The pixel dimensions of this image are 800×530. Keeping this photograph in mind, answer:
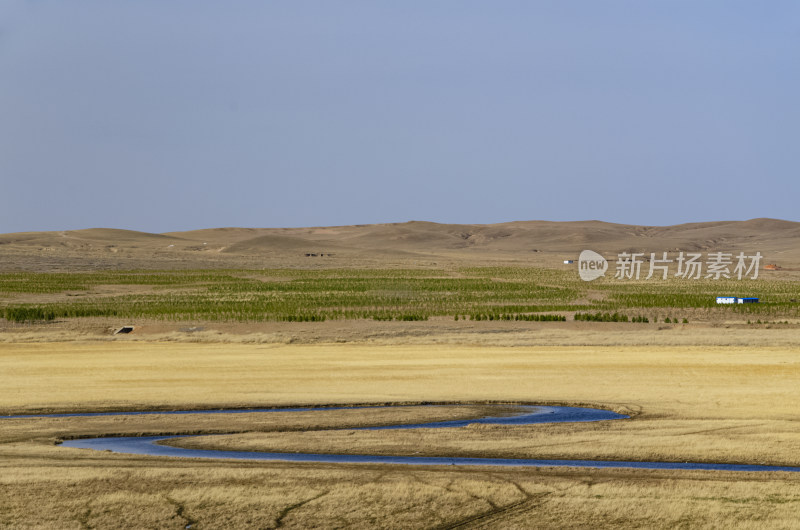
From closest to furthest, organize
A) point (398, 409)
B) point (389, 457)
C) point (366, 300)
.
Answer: point (389, 457)
point (398, 409)
point (366, 300)

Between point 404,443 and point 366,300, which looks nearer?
point 404,443

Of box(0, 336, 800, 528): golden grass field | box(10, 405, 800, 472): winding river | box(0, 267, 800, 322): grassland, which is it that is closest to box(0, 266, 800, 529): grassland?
box(0, 336, 800, 528): golden grass field

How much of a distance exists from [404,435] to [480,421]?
2462 millimetres

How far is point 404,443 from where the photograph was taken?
1789cm

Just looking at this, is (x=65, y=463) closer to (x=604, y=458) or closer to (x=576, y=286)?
(x=604, y=458)

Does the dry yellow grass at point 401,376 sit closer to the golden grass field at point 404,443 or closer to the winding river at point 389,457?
the golden grass field at point 404,443

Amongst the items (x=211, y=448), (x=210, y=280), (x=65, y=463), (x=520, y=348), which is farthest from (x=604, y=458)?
(x=210, y=280)

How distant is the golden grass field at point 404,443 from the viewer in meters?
13.6

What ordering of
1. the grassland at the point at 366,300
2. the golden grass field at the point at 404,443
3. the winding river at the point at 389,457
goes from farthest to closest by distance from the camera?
the grassland at the point at 366,300, the winding river at the point at 389,457, the golden grass field at the point at 404,443

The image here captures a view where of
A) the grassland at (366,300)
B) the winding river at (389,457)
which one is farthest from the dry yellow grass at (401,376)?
the grassland at (366,300)

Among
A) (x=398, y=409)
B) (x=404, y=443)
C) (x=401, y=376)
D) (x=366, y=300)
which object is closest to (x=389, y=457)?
(x=404, y=443)

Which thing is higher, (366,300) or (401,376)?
(366,300)

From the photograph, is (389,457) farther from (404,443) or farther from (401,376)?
(401,376)

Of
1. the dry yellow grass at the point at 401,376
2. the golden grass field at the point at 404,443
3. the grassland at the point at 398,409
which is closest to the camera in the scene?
the golden grass field at the point at 404,443
